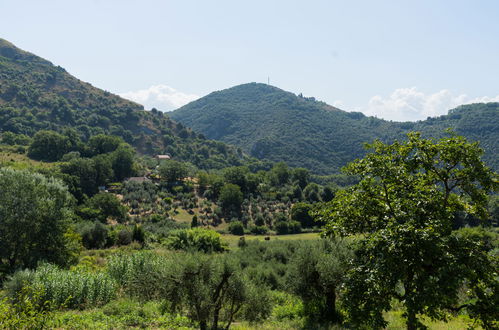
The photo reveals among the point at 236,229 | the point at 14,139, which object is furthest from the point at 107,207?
the point at 14,139

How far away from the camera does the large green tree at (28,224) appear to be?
83.1 feet

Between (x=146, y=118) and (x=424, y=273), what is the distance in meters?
174

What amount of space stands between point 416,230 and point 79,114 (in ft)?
529

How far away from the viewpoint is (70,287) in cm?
1719

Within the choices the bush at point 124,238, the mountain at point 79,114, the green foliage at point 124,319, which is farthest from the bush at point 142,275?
the mountain at point 79,114

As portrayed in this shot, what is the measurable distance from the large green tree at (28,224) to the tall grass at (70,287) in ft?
29.5

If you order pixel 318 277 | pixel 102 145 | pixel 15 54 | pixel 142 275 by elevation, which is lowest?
pixel 142 275

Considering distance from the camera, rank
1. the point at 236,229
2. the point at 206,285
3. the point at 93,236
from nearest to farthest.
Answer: the point at 206,285, the point at 93,236, the point at 236,229

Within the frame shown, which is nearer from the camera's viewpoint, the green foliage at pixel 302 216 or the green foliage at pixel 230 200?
the green foliage at pixel 302 216

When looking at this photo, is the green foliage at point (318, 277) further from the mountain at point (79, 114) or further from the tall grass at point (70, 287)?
the mountain at point (79, 114)

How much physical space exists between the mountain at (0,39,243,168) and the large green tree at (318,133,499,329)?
13450cm

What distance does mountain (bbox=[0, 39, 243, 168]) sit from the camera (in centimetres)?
12938

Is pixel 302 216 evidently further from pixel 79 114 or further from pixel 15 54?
pixel 15 54

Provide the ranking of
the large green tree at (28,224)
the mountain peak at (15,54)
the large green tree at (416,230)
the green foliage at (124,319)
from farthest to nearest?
the mountain peak at (15,54) → the large green tree at (28,224) → the green foliage at (124,319) → the large green tree at (416,230)
